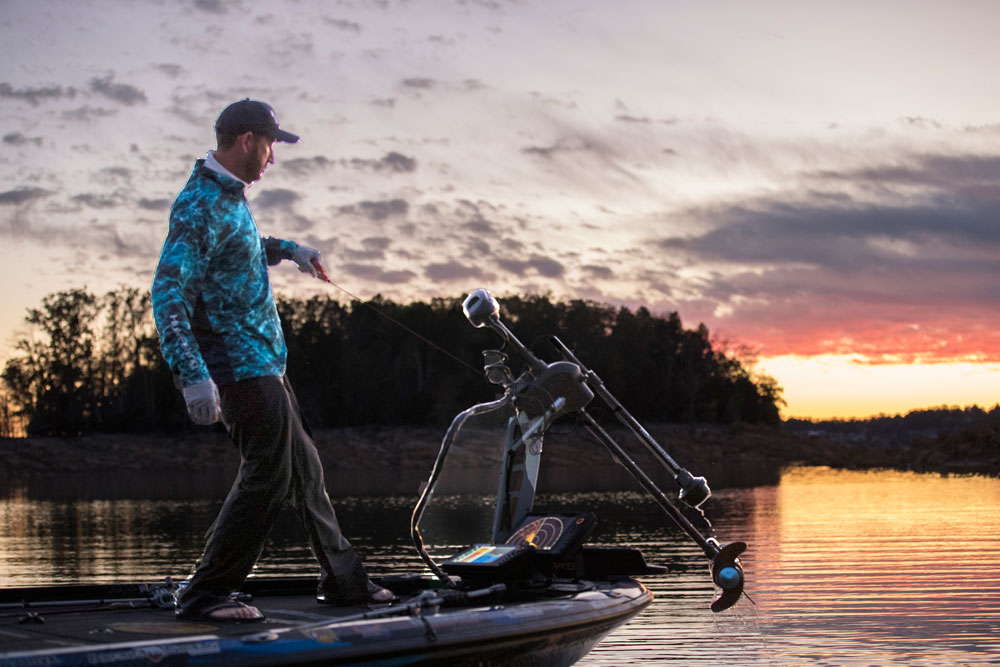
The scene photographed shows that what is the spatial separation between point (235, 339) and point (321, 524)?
984 mm

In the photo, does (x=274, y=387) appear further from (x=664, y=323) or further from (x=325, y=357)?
(x=664, y=323)

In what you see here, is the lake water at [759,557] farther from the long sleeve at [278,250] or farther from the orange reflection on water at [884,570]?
the long sleeve at [278,250]

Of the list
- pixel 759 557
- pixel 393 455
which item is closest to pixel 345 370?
pixel 393 455

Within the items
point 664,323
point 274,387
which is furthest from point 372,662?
point 664,323

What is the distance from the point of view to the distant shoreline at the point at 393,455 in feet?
173

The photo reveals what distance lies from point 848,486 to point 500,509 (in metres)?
31.0

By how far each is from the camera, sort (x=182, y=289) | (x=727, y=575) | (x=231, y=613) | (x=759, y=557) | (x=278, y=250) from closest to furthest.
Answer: (x=182, y=289) → (x=231, y=613) → (x=278, y=250) → (x=727, y=575) → (x=759, y=557)

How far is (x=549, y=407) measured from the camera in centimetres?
666

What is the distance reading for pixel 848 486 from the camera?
35.7m

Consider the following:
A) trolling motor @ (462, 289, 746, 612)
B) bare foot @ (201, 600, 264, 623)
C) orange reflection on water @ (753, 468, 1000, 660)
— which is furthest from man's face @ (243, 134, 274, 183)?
orange reflection on water @ (753, 468, 1000, 660)

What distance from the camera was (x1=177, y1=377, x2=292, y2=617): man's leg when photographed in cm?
518

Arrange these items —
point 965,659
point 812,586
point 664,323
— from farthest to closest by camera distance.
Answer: point 664,323, point 812,586, point 965,659

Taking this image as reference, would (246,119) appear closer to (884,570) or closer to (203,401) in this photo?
(203,401)

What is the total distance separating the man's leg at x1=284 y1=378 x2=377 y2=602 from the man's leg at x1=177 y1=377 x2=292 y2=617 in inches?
6.1
